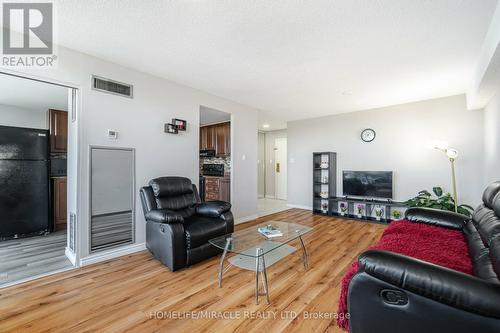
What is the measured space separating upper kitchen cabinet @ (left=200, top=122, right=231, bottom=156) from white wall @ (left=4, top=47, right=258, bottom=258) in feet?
2.30

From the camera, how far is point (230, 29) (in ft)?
7.08

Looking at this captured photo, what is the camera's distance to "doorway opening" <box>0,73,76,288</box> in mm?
2838

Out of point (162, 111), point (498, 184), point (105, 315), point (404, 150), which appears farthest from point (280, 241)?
point (404, 150)

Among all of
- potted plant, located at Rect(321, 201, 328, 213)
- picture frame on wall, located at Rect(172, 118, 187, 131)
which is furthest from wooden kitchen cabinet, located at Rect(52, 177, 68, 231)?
potted plant, located at Rect(321, 201, 328, 213)

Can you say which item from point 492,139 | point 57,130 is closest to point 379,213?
point 492,139

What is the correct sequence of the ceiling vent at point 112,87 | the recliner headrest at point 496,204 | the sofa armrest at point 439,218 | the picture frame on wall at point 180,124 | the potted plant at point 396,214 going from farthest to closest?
the potted plant at point 396,214
the picture frame on wall at point 180,124
the ceiling vent at point 112,87
the sofa armrest at point 439,218
the recliner headrest at point 496,204

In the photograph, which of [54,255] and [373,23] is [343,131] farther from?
[54,255]

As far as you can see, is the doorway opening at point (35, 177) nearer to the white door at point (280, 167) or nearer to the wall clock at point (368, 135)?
the wall clock at point (368, 135)

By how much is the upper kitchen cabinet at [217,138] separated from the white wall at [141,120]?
0.70 meters

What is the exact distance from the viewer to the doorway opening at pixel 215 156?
200 inches

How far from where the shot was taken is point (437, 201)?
12.7 ft

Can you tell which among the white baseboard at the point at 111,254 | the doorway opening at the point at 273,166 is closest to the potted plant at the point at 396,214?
the doorway opening at the point at 273,166

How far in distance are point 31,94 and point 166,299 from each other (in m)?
4.07

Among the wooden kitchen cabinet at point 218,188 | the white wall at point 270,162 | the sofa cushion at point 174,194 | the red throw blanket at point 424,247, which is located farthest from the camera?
the white wall at point 270,162
